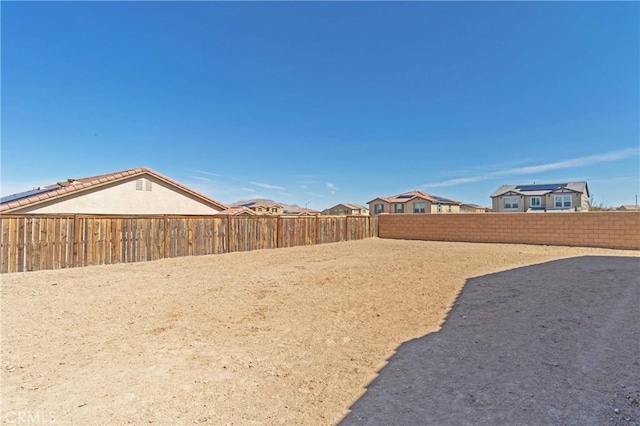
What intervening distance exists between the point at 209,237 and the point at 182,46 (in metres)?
8.33

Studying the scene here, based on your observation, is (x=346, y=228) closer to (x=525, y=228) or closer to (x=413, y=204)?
(x=525, y=228)

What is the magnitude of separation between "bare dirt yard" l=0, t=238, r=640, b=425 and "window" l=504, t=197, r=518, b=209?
38396mm

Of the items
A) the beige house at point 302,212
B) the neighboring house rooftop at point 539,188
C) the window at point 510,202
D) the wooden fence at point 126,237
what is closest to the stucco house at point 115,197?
the wooden fence at point 126,237

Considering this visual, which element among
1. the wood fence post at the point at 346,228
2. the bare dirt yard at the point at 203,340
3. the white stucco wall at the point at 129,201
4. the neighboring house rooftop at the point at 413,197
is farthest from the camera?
the neighboring house rooftop at the point at 413,197

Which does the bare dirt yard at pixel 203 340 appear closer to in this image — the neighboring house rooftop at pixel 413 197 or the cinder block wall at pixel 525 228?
the cinder block wall at pixel 525 228

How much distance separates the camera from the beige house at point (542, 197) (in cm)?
3640

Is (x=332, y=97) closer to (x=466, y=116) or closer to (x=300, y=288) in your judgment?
(x=466, y=116)

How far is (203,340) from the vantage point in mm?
3967

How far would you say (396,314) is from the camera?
16.6 feet

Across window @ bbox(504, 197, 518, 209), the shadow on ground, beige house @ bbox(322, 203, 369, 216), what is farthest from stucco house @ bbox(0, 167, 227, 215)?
beige house @ bbox(322, 203, 369, 216)

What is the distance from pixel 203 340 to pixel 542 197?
45771 millimetres

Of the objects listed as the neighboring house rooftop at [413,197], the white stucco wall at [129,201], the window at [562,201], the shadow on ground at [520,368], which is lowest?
the shadow on ground at [520,368]

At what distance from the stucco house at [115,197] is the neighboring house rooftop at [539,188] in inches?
1555

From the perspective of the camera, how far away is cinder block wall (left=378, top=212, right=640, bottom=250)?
1310cm
